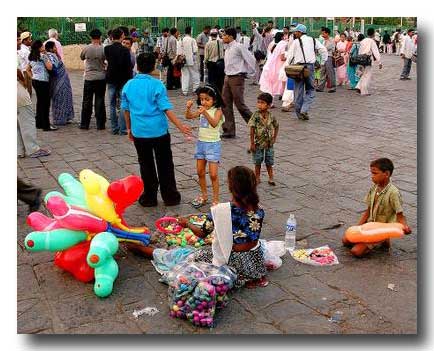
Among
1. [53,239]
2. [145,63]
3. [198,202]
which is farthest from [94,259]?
[145,63]

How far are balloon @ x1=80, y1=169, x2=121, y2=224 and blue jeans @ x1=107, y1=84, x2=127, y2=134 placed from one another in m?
4.73

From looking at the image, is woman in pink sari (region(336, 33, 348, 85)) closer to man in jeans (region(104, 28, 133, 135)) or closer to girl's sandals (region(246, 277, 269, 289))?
man in jeans (region(104, 28, 133, 135))

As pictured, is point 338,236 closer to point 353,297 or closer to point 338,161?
point 353,297

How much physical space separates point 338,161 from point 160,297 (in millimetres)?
4347

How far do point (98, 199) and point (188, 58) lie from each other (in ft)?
30.9

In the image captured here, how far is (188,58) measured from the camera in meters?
12.9

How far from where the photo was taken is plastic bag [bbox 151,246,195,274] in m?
4.07

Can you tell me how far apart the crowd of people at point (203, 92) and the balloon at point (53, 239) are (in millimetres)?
1046

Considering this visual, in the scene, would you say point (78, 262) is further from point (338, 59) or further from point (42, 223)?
point (338, 59)

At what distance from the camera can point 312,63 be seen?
10.1 metres

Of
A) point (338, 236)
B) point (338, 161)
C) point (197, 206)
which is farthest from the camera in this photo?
point (338, 161)

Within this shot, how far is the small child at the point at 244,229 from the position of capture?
369 cm
